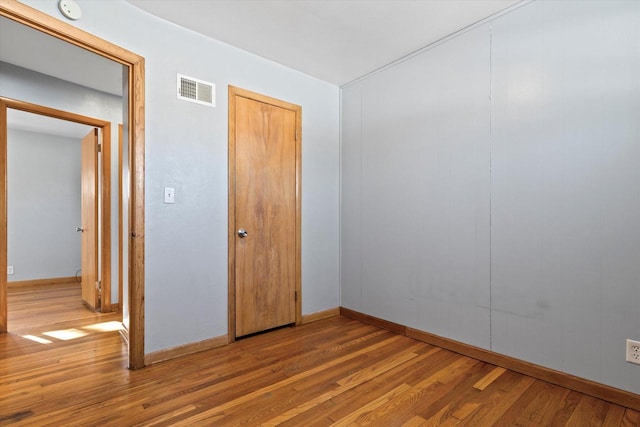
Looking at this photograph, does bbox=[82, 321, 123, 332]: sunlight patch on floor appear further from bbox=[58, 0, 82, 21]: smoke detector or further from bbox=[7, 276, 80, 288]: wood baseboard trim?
bbox=[7, 276, 80, 288]: wood baseboard trim

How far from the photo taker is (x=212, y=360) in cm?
236

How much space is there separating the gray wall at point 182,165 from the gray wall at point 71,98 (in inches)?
67.4

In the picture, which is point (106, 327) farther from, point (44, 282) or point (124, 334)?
point (44, 282)

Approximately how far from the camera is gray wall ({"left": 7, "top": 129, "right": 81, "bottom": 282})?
5.05 metres

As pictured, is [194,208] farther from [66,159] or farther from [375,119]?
[66,159]

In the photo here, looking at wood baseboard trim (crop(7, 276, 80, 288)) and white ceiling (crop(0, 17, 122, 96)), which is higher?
white ceiling (crop(0, 17, 122, 96))

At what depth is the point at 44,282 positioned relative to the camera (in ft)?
17.0

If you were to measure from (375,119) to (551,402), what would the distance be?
251 cm

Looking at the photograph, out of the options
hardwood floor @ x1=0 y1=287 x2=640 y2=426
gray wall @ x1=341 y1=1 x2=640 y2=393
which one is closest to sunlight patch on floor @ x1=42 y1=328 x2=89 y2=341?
hardwood floor @ x1=0 y1=287 x2=640 y2=426

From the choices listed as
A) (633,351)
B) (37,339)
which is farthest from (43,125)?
(633,351)

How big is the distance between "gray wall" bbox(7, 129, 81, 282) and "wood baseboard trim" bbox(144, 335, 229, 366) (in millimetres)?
4320

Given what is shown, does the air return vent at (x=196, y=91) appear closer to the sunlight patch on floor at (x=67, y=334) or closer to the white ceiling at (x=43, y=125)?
the sunlight patch on floor at (x=67, y=334)

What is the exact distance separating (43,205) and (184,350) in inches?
183

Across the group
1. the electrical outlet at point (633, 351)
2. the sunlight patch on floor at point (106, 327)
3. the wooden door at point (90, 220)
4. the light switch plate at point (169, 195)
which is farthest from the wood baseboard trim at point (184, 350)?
the electrical outlet at point (633, 351)
